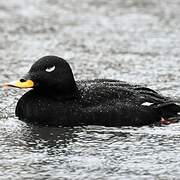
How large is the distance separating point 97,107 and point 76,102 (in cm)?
25

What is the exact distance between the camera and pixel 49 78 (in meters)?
8.96

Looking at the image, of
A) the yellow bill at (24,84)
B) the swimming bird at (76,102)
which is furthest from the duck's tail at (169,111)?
the yellow bill at (24,84)

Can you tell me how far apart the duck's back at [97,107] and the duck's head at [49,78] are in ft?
0.34

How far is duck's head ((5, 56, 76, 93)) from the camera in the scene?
352 inches

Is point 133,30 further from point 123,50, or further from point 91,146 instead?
point 91,146

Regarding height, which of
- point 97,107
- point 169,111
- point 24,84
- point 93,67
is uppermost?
point 24,84

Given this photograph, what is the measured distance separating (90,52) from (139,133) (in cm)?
455

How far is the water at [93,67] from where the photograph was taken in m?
7.57

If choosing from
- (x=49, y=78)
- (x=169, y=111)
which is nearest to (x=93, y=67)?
(x=169, y=111)

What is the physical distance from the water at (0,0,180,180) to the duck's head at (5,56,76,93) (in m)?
0.46

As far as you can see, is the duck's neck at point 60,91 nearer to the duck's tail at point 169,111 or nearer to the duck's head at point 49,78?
the duck's head at point 49,78

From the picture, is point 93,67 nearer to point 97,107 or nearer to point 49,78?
point 49,78

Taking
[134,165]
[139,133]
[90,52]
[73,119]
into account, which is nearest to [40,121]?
[73,119]

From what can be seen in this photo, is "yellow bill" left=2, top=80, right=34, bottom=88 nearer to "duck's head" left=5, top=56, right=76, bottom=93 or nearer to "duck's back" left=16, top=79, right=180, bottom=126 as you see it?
"duck's head" left=5, top=56, right=76, bottom=93
